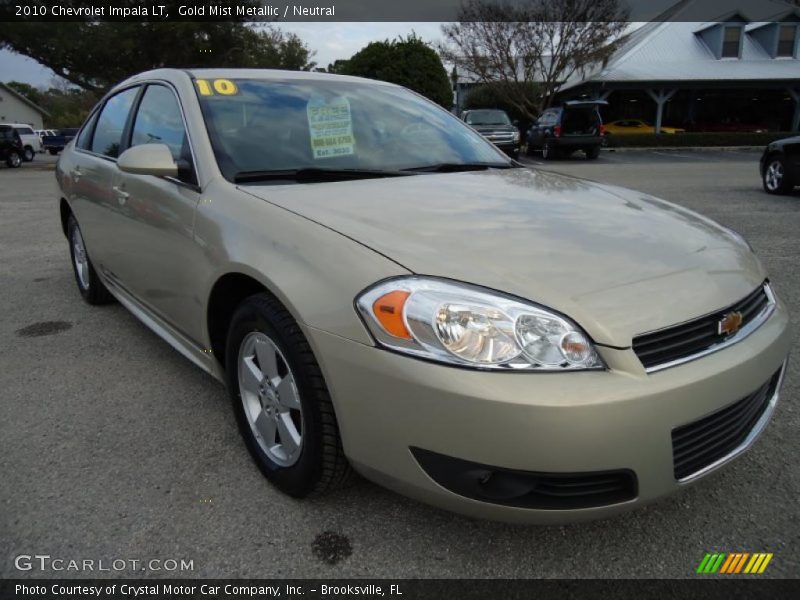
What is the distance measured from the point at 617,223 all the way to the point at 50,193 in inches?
556

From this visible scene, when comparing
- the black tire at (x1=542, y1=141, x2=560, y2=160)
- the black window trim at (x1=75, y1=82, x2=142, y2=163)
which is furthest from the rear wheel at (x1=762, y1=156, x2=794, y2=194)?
the black tire at (x1=542, y1=141, x2=560, y2=160)

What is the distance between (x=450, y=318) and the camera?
1619 millimetres

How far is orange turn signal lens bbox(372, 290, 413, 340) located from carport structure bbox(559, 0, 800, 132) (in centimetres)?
3032

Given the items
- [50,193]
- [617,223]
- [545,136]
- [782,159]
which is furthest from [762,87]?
[617,223]

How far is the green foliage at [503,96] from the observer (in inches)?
1155

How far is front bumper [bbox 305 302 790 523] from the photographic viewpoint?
1517 mm

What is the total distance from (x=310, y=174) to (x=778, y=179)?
9916mm

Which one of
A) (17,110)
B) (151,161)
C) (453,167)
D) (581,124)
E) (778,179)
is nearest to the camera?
(151,161)

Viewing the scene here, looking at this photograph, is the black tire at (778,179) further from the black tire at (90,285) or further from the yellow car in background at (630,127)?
the yellow car in background at (630,127)

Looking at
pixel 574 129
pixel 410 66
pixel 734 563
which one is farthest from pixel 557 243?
pixel 410 66

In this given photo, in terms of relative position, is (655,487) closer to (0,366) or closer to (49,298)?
(0,366)

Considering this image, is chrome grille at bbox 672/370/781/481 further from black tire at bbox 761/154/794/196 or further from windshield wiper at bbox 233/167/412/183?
black tire at bbox 761/154/794/196

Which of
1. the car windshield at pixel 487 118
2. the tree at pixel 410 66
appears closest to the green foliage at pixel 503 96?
the tree at pixel 410 66

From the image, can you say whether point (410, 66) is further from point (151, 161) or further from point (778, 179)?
point (151, 161)
